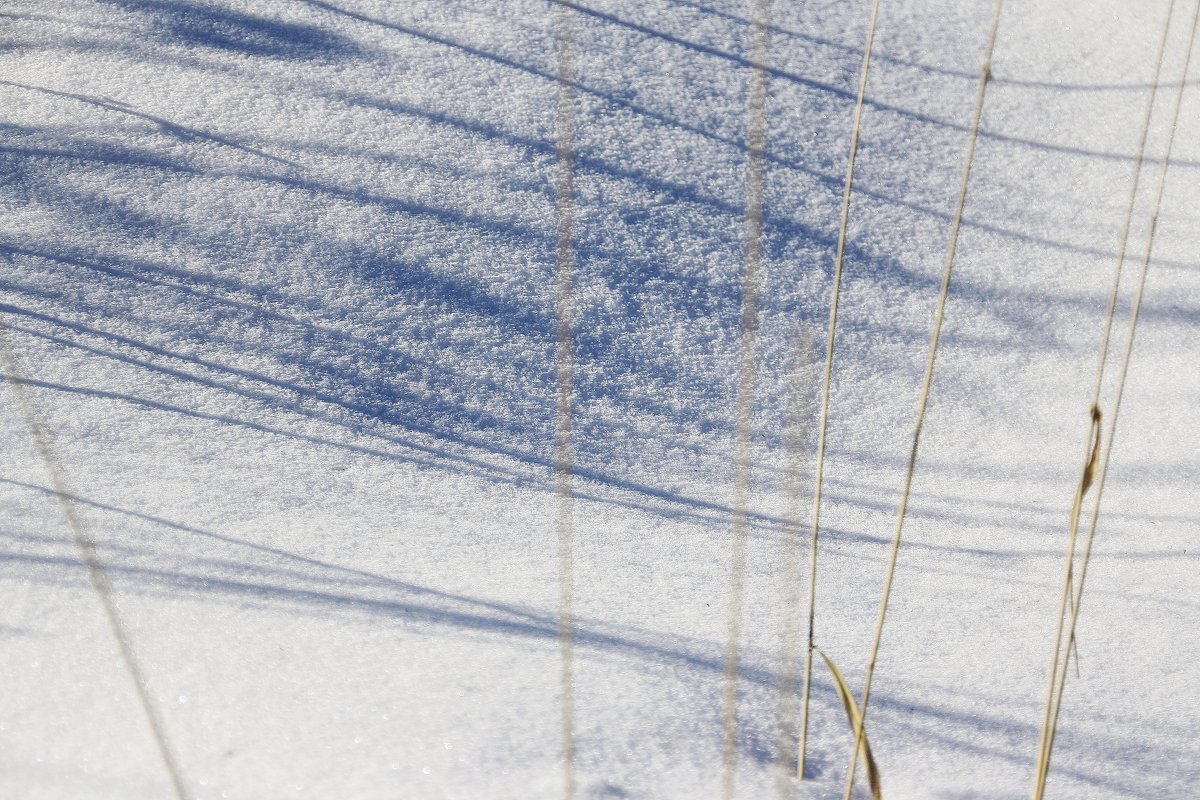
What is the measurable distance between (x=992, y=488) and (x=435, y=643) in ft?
5.69

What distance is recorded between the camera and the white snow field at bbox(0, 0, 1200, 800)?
2.53m

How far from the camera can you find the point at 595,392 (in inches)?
138

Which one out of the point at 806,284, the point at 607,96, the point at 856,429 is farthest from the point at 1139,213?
the point at 607,96

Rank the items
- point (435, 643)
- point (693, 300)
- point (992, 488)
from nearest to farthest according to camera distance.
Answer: point (435, 643)
point (992, 488)
point (693, 300)

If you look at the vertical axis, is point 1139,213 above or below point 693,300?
above

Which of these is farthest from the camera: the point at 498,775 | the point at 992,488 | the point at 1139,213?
the point at 1139,213

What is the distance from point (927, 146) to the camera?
14.3 ft

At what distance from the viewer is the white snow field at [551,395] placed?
253 centimetres

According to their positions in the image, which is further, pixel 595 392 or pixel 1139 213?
pixel 1139 213

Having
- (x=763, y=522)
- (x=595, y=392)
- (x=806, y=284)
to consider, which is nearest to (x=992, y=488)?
(x=763, y=522)

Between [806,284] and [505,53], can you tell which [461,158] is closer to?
[505,53]

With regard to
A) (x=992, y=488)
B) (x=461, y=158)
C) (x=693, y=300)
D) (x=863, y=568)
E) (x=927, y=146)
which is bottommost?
(x=863, y=568)

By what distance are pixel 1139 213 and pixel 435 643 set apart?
126 inches

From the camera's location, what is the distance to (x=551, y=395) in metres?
3.46
